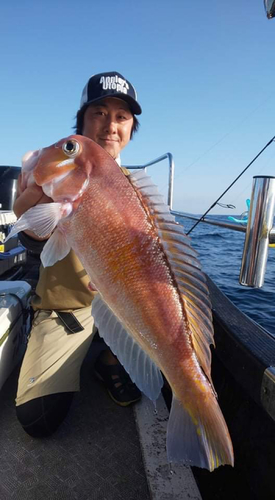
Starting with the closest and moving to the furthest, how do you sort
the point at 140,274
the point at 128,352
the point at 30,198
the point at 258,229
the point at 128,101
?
the point at 140,274 → the point at 128,352 → the point at 30,198 → the point at 258,229 → the point at 128,101

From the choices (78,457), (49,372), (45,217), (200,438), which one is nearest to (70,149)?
(45,217)

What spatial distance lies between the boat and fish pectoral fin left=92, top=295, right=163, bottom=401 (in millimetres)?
629

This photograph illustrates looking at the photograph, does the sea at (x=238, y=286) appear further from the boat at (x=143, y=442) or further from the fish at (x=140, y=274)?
the fish at (x=140, y=274)

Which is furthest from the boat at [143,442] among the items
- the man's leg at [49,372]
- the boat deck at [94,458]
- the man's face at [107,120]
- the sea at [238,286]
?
the sea at [238,286]

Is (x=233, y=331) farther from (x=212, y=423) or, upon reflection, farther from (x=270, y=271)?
(x=270, y=271)

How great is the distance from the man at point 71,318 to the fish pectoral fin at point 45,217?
805mm

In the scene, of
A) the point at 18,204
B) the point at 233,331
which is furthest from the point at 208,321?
the point at 18,204

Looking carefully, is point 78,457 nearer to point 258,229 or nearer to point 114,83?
point 258,229

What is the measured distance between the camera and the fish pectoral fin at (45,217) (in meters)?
1.52

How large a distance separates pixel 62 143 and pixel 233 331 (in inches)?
63.0

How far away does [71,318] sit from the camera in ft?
8.80

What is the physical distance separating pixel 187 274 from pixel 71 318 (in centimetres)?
151

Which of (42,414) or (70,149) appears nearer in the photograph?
(70,149)

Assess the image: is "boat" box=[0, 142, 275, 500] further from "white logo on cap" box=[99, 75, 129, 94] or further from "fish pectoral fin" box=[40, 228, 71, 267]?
"white logo on cap" box=[99, 75, 129, 94]
